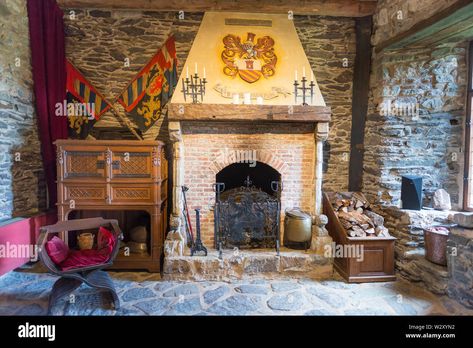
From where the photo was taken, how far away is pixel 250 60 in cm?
484

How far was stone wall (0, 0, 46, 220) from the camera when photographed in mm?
4305

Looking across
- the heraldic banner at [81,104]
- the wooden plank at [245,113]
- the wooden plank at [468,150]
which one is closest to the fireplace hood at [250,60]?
the wooden plank at [245,113]

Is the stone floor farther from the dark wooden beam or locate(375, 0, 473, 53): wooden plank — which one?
locate(375, 0, 473, 53): wooden plank

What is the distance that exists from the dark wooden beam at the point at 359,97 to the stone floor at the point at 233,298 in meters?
2.10

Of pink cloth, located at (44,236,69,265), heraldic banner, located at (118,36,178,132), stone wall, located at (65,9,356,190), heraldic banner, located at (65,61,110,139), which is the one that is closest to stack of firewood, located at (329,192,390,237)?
stone wall, located at (65,9,356,190)

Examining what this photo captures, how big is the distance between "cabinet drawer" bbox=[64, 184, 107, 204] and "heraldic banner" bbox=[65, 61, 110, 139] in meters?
1.35

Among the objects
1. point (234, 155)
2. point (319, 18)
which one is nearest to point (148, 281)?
point (234, 155)

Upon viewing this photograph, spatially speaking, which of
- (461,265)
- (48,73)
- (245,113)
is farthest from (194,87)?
(461,265)

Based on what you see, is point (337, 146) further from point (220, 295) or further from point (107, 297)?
point (107, 297)

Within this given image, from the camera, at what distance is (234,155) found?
4.79 metres

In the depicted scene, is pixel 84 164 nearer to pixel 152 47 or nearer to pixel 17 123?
pixel 17 123

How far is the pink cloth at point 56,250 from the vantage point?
315cm

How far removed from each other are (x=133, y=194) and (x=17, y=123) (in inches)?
89.3

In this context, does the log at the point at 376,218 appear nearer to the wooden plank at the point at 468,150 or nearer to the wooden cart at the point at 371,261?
the wooden cart at the point at 371,261
